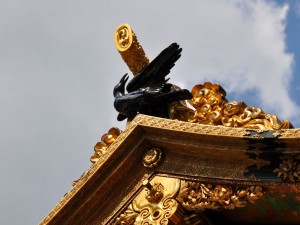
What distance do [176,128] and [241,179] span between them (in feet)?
1.45

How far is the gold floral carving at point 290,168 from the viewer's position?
4.62 meters

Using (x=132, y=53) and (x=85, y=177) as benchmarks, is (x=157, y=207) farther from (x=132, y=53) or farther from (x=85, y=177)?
(x=132, y=53)

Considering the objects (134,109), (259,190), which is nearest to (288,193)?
(259,190)

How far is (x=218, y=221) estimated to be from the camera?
5.11 m

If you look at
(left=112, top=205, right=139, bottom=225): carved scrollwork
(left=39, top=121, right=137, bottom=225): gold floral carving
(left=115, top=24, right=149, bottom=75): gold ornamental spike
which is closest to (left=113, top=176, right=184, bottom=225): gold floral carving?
(left=112, top=205, right=139, bottom=225): carved scrollwork

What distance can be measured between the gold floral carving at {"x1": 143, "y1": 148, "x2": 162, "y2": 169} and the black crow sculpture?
0.27 meters

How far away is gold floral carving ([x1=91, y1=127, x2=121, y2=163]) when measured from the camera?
18.5ft

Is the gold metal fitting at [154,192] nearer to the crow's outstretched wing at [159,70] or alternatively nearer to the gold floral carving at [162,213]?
the gold floral carving at [162,213]

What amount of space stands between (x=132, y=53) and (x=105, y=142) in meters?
0.54

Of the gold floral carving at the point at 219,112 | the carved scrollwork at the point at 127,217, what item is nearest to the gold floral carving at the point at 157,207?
the carved scrollwork at the point at 127,217

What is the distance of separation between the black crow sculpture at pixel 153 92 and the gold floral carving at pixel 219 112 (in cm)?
7

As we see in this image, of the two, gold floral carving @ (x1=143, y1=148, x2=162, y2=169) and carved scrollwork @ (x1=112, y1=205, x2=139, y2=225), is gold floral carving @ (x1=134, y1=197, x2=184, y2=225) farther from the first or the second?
gold floral carving @ (x1=143, y1=148, x2=162, y2=169)

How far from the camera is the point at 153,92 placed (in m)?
5.44

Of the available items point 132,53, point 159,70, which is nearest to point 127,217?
point 159,70
